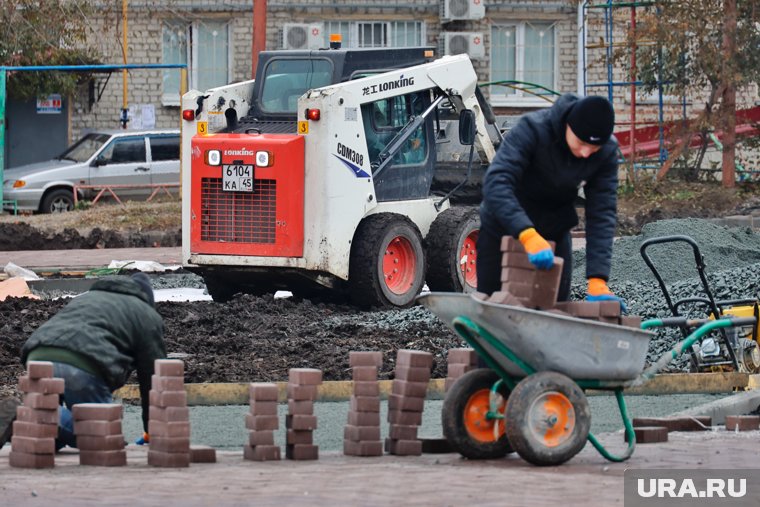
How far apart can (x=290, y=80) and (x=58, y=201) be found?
14.6 metres

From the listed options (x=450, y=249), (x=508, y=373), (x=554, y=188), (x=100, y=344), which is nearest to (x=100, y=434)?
(x=100, y=344)

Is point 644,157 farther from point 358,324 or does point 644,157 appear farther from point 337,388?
point 337,388

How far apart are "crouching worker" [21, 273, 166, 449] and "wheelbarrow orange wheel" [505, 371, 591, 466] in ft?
6.21

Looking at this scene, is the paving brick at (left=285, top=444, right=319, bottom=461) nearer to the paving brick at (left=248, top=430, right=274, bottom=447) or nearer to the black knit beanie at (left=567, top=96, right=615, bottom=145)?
the paving brick at (left=248, top=430, right=274, bottom=447)

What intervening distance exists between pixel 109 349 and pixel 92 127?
29.2 m

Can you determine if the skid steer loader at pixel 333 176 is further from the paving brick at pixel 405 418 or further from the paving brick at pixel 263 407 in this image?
the paving brick at pixel 263 407

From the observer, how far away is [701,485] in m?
6.62

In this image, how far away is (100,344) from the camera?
7.50 m

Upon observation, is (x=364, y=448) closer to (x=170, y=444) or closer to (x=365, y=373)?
(x=365, y=373)

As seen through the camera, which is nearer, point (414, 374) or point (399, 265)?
point (414, 374)

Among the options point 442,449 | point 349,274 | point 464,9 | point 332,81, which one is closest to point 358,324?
point 349,274

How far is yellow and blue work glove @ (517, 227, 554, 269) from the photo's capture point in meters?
7.06

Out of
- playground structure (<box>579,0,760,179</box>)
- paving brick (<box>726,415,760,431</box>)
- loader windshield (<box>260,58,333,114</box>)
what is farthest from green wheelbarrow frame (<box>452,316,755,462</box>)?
playground structure (<box>579,0,760,179</box>)

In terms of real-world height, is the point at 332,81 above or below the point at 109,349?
above
